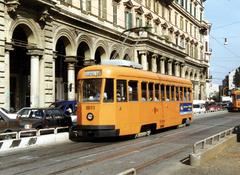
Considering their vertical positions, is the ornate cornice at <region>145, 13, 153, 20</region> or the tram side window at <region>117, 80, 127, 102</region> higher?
the ornate cornice at <region>145, 13, 153, 20</region>

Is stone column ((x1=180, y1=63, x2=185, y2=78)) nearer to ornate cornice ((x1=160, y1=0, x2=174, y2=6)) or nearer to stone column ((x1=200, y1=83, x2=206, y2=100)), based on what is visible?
ornate cornice ((x1=160, y1=0, x2=174, y2=6))

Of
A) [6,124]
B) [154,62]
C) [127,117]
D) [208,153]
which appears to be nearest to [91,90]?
[127,117]

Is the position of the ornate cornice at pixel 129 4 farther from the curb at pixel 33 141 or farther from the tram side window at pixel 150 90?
the curb at pixel 33 141

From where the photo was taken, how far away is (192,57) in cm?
8275

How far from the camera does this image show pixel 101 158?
1477 centimetres

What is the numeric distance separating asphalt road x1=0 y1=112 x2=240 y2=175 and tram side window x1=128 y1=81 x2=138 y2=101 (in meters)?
1.90

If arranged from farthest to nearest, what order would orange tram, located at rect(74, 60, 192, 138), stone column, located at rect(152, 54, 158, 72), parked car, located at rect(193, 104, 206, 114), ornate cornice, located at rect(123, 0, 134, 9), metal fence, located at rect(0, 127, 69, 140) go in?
1. parked car, located at rect(193, 104, 206, 114)
2. stone column, located at rect(152, 54, 158, 72)
3. ornate cornice, located at rect(123, 0, 134, 9)
4. orange tram, located at rect(74, 60, 192, 138)
5. metal fence, located at rect(0, 127, 69, 140)

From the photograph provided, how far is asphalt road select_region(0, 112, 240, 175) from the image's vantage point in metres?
12.5

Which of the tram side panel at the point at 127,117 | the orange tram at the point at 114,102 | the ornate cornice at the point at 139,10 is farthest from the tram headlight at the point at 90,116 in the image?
the ornate cornice at the point at 139,10

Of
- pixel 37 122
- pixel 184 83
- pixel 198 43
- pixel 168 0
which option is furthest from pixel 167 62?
pixel 37 122

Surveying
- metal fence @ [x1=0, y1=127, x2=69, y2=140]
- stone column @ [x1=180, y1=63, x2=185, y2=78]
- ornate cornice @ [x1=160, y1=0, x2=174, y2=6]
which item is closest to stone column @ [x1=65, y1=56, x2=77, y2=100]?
metal fence @ [x1=0, y1=127, x2=69, y2=140]

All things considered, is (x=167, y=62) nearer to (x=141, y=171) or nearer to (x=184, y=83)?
(x=184, y=83)

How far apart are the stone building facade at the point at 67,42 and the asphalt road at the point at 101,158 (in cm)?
1154

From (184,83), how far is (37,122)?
10876 millimetres
